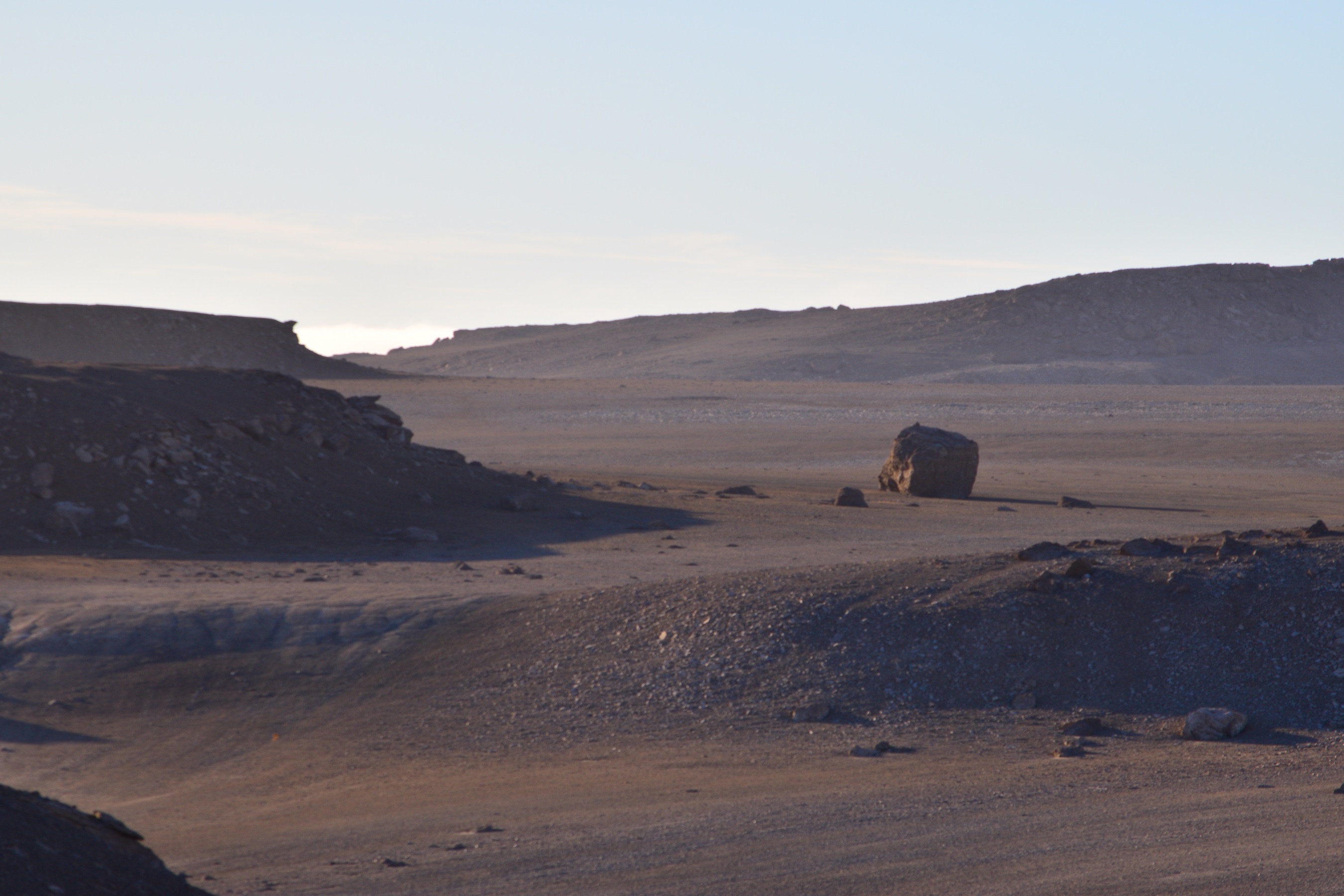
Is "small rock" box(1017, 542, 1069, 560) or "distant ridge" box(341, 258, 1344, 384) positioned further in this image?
"distant ridge" box(341, 258, 1344, 384)

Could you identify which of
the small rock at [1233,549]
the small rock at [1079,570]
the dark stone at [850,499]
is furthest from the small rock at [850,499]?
the small rock at [1079,570]

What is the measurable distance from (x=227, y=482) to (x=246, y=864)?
12783mm

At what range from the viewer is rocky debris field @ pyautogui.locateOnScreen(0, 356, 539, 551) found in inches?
672

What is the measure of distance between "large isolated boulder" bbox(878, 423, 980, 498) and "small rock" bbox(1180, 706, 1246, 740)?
14.9 m

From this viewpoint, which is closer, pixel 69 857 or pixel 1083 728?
pixel 69 857

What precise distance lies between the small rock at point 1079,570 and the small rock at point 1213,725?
1.92 meters

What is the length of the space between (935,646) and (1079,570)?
4.74ft

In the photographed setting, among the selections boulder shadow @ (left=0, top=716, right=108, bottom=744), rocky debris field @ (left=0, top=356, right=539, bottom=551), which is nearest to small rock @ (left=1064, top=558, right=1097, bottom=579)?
boulder shadow @ (left=0, top=716, right=108, bottom=744)

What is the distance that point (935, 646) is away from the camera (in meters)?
10.2

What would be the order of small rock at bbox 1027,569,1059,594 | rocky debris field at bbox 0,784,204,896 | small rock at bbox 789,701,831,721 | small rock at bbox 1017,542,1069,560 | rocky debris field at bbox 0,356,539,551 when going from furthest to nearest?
rocky debris field at bbox 0,356,539,551, small rock at bbox 1017,542,1069,560, small rock at bbox 1027,569,1059,594, small rock at bbox 789,701,831,721, rocky debris field at bbox 0,784,204,896

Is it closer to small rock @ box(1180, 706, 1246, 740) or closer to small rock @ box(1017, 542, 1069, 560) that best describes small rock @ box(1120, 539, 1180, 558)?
small rock @ box(1017, 542, 1069, 560)

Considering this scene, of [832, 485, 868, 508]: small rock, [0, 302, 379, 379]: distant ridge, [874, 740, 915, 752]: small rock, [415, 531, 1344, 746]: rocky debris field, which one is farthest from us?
[0, 302, 379, 379]: distant ridge

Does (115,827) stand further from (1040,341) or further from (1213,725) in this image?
(1040,341)

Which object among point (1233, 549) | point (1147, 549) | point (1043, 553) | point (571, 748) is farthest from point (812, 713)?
point (1233, 549)
